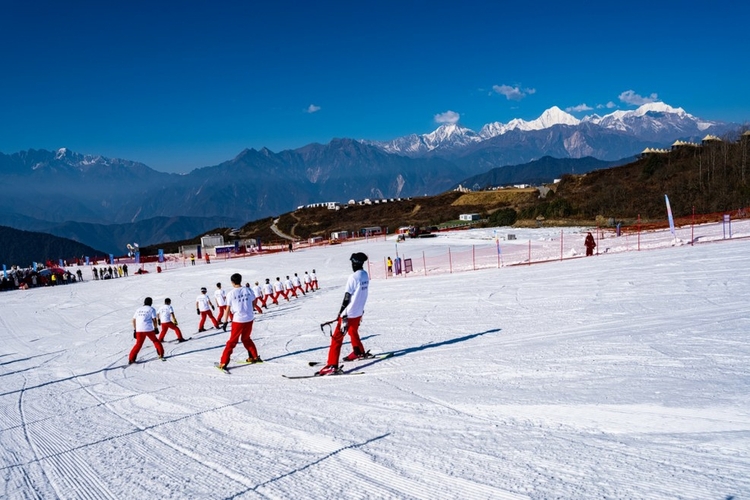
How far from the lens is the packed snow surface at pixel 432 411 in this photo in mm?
4227

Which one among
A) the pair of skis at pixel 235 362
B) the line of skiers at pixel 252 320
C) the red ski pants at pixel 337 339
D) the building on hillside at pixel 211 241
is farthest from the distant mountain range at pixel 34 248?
the red ski pants at pixel 337 339

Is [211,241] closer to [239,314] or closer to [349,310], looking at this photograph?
[239,314]

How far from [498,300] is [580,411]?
962cm

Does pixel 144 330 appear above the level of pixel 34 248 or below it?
below

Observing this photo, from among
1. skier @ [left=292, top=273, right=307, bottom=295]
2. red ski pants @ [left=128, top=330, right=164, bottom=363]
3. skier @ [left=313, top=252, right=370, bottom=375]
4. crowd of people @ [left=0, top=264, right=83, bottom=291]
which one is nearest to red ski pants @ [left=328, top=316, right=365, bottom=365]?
skier @ [left=313, top=252, right=370, bottom=375]

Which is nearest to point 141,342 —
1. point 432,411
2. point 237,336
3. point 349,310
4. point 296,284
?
point 237,336

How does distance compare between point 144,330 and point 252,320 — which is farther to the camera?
point 144,330

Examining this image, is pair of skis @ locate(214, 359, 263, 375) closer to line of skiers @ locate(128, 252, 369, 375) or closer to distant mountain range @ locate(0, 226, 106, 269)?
line of skiers @ locate(128, 252, 369, 375)

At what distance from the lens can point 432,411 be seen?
5.90 meters

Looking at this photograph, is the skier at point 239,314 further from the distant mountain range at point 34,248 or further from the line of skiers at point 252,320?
the distant mountain range at point 34,248

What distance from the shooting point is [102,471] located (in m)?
5.06

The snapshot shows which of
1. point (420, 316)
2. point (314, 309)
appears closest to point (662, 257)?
point (420, 316)

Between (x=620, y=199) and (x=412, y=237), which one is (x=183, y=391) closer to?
(x=412, y=237)

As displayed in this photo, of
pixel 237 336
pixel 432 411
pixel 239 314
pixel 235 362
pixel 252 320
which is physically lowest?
pixel 235 362
